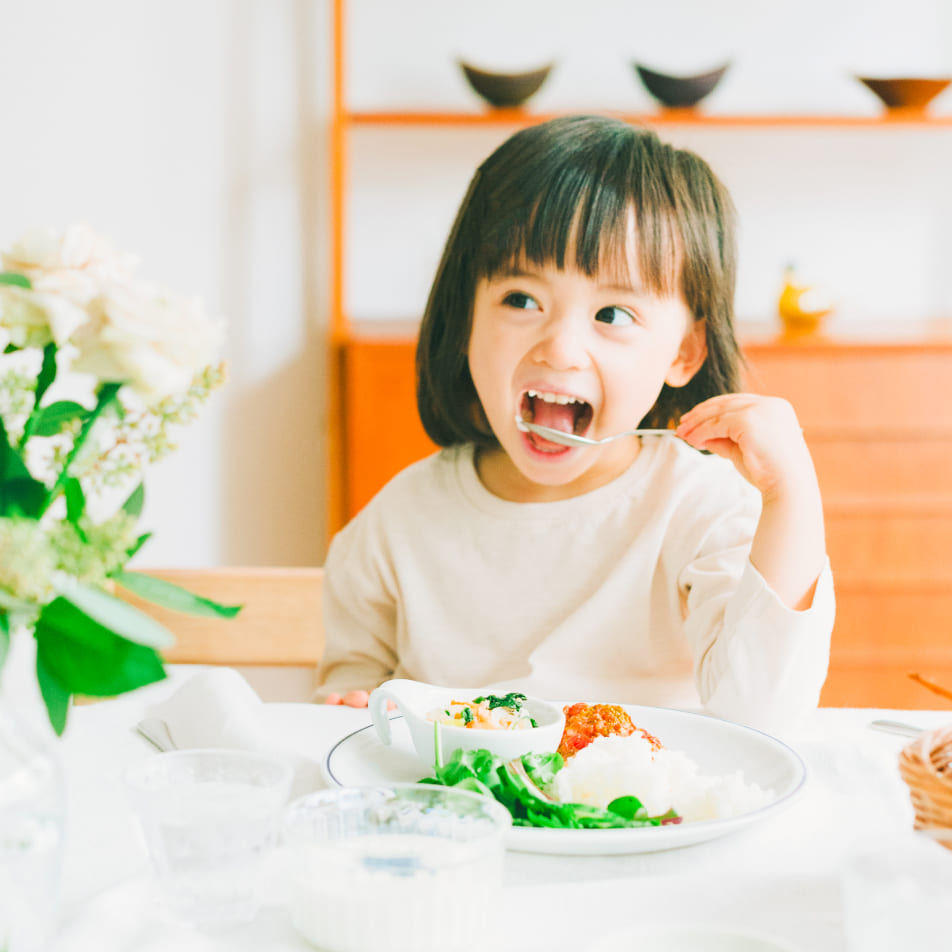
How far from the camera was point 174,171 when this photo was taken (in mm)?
2717

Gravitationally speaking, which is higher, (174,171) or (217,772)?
(174,171)

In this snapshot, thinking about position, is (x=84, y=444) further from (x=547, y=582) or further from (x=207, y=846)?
(x=547, y=582)

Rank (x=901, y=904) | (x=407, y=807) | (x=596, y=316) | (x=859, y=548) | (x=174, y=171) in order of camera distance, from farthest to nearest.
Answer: (x=174, y=171)
(x=859, y=548)
(x=596, y=316)
(x=407, y=807)
(x=901, y=904)

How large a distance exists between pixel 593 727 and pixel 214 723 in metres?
0.27

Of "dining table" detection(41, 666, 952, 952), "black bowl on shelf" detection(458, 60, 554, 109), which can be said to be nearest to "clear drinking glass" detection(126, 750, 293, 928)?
"dining table" detection(41, 666, 952, 952)

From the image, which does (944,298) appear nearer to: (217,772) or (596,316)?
(596,316)

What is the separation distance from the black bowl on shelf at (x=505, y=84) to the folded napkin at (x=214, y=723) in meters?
1.96

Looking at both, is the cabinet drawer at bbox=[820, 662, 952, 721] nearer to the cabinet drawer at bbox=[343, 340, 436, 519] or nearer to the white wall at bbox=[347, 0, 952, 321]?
the white wall at bbox=[347, 0, 952, 321]

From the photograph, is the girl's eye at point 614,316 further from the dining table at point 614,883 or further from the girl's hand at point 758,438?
the dining table at point 614,883

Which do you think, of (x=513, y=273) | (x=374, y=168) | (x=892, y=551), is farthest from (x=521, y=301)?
(x=374, y=168)

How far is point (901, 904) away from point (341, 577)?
2.90ft

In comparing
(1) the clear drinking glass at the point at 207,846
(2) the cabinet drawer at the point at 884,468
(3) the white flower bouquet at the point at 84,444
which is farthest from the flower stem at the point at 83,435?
(2) the cabinet drawer at the point at 884,468

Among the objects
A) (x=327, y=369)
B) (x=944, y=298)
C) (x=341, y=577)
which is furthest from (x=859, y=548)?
(x=341, y=577)

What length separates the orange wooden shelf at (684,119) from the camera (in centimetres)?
250
